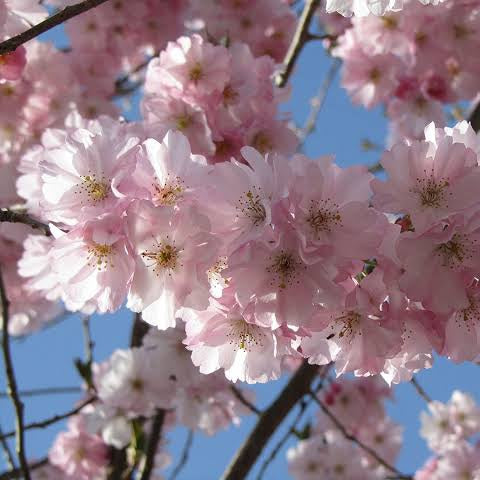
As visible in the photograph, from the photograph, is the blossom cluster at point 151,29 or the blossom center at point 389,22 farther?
the blossom cluster at point 151,29

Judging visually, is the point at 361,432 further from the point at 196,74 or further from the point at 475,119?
the point at 196,74

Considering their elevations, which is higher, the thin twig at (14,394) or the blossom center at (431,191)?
the thin twig at (14,394)

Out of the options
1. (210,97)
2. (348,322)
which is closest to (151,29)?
(210,97)

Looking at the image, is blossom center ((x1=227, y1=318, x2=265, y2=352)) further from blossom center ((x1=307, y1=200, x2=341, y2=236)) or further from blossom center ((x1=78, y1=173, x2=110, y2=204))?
blossom center ((x1=78, y1=173, x2=110, y2=204))

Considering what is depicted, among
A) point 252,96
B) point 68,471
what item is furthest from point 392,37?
point 68,471

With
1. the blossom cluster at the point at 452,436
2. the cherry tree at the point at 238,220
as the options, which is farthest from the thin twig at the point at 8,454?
the blossom cluster at the point at 452,436

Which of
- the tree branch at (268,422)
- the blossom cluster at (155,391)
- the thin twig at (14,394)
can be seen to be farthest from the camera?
the blossom cluster at (155,391)

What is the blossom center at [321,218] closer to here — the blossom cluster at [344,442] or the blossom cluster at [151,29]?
the blossom cluster at [151,29]
